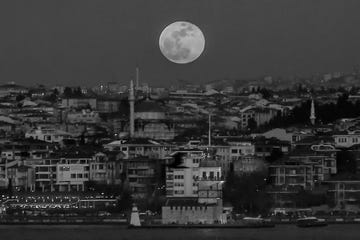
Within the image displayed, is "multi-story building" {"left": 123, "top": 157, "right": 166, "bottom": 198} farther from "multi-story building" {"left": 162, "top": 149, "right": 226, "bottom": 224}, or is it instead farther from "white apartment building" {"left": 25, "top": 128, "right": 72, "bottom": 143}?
"white apartment building" {"left": 25, "top": 128, "right": 72, "bottom": 143}

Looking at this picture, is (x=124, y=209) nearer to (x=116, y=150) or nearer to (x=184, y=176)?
(x=184, y=176)

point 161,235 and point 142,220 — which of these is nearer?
point 161,235

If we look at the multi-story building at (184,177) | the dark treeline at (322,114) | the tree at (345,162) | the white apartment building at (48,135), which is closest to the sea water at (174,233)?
the multi-story building at (184,177)

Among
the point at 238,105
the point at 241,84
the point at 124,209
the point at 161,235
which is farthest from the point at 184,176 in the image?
the point at 241,84

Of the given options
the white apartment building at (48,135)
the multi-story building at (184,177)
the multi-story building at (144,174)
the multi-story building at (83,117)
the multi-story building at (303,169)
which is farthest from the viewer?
the multi-story building at (83,117)

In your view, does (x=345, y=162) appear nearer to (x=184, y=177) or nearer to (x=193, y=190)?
(x=184, y=177)

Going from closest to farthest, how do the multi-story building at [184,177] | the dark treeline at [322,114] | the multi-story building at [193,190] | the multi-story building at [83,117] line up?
1. the multi-story building at [193,190]
2. the multi-story building at [184,177]
3. the dark treeline at [322,114]
4. the multi-story building at [83,117]

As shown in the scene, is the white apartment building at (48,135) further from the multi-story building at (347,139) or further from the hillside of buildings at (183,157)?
the multi-story building at (347,139)

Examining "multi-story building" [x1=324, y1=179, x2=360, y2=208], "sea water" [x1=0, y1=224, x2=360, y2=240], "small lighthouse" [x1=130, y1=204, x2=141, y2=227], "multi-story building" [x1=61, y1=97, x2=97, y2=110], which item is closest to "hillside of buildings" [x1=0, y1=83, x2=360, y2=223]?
"multi-story building" [x1=324, y1=179, x2=360, y2=208]
